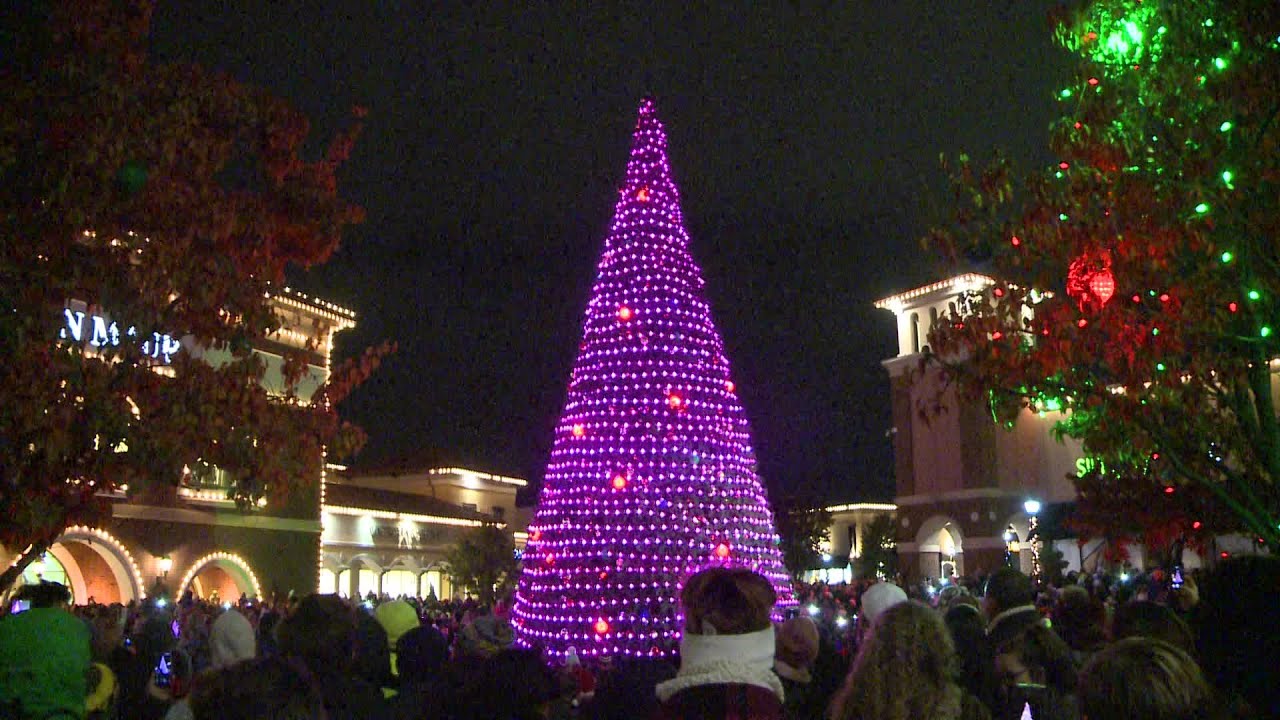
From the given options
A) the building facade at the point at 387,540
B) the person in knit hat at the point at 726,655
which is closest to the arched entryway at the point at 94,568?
the building facade at the point at 387,540

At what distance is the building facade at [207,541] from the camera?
26.0 metres

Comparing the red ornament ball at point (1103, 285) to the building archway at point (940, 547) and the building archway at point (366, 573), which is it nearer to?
the building archway at point (366, 573)

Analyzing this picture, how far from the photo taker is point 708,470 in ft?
47.0

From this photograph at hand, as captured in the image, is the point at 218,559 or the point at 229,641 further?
the point at 218,559

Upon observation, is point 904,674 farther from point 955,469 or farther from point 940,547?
point 940,547

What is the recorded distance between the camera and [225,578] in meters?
30.0

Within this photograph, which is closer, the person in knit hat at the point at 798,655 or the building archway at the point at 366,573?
the person in knit hat at the point at 798,655

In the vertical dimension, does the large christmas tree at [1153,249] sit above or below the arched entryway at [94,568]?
above

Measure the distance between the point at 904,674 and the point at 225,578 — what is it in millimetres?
30003

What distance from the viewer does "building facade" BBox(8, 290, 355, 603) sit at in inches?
1022

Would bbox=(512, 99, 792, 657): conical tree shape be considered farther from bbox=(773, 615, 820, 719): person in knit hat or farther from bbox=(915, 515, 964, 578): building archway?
bbox=(915, 515, 964, 578): building archway

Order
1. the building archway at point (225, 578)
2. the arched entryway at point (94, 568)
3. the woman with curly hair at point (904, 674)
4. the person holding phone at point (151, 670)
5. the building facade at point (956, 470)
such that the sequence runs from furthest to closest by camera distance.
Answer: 1. the building facade at point (956, 470)
2. the building archway at point (225, 578)
3. the arched entryway at point (94, 568)
4. the person holding phone at point (151, 670)
5. the woman with curly hair at point (904, 674)

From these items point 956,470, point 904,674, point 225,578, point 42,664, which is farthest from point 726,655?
point 956,470

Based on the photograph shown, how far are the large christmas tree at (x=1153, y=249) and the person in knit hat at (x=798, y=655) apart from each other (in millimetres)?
4543
